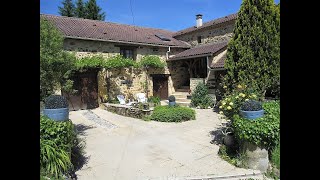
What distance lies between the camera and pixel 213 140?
7.20 metres

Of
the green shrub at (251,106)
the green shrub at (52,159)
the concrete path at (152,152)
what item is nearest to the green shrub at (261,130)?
the green shrub at (251,106)

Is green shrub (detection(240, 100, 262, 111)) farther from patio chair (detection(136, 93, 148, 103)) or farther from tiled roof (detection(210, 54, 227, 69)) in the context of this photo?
patio chair (detection(136, 93, 148, 103))

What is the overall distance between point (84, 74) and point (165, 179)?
10.1 meters

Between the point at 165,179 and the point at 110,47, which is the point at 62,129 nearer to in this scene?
the point at 165,179

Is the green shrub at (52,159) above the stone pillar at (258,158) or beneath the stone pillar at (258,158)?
above

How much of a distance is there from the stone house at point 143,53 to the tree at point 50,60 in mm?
5802

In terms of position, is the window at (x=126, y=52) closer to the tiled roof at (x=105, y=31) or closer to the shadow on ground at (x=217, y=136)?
the tiled roof at (x=105, y=31)

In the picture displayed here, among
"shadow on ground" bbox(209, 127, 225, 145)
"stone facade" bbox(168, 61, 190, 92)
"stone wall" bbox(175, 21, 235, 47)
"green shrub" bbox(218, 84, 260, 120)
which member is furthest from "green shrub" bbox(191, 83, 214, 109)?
"green shrub" bbox(218, 84, 260, 120)

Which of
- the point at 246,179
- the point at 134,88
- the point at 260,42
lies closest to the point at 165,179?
the point at 246,179

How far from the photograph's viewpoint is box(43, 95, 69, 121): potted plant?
4.65 metres

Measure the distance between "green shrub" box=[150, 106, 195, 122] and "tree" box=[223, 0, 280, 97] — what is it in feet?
7.22

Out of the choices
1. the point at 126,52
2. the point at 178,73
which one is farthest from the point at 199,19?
the point at 126,52

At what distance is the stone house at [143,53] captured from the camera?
13328 mm

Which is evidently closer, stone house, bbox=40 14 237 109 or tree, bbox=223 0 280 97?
tree, bbox=223 0 280 97
